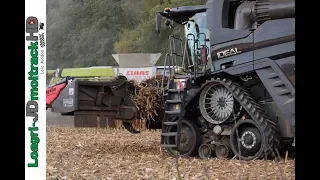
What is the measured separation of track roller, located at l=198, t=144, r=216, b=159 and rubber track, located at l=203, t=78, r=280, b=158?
948 millimetres

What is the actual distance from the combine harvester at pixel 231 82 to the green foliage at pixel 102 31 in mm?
823

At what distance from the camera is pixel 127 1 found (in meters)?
10.2

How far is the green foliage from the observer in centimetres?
990

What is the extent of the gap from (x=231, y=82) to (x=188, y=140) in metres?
1.24

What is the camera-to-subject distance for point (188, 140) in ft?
27.7

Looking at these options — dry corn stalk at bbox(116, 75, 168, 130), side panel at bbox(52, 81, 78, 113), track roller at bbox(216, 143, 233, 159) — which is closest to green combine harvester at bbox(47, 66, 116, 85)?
dry corn stalk at bbox(116, 75, 168, 130)

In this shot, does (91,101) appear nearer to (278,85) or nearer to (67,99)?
(67,99)

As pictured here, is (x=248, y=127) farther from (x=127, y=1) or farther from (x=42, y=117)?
(x=42, y=117)

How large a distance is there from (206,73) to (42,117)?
5.18 metres

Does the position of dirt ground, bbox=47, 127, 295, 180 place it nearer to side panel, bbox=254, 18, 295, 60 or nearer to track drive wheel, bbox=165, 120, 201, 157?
track drive wheel, bbox=165, 120, 201, 157

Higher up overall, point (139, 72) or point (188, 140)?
point (139, 72)

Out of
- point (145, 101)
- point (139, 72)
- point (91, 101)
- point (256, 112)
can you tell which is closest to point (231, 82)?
point (256, 112)
